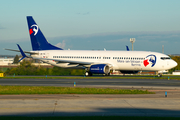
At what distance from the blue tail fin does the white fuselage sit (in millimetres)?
1681

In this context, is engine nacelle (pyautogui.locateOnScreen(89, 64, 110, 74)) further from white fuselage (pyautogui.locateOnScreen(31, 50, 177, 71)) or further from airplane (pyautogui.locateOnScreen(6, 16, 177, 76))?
white fuselage (pyautogui.locateOnScreen(31, 50, 177, 71))

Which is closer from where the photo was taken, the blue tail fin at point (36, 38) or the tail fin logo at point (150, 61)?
the tail fin logo at point (150, 61)

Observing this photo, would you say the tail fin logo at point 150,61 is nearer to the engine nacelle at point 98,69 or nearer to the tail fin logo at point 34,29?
the engine nacelle at point 98,69

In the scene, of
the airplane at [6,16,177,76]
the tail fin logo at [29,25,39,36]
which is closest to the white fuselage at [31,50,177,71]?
the airplane at [6,16,177,76]

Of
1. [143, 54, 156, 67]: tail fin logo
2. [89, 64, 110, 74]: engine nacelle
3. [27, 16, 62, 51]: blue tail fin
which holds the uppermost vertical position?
[27, 16, 62, 51]: blue tail fin

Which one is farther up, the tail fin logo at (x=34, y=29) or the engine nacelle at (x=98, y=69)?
the tail fin logo at (x=34, y=29)

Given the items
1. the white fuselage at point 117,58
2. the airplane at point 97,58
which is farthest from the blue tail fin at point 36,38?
the white fuselage at point 117,58

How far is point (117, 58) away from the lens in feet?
163

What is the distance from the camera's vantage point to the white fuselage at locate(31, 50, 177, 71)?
4756 cm

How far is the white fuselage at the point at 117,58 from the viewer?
47562mm
